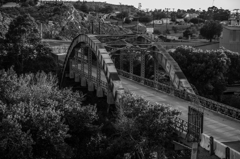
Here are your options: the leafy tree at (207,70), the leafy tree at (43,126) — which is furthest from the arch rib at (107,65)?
the leafy tree at (207,70)

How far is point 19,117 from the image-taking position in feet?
91.9

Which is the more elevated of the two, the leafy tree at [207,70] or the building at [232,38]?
the building at [232,38]

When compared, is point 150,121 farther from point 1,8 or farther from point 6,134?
point 1,8

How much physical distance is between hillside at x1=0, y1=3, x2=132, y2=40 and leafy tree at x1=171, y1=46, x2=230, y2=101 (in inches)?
2195

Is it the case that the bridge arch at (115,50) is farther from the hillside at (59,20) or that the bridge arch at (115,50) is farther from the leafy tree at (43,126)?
the hillside at (59,20)

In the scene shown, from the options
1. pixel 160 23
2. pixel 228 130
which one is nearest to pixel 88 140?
pixel 228 130

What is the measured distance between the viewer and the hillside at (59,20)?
375ft

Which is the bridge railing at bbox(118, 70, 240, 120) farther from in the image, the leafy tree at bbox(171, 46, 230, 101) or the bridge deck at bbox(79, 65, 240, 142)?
the leafy tree at bbox(171, 46, 230, 101)

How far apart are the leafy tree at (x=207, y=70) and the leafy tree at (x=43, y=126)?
25463mm

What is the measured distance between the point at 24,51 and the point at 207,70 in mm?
23397

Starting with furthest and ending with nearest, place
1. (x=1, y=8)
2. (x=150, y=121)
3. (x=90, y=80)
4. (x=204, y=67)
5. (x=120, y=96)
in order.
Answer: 1. (x=1, y=8)
2. (x=204, y=67)
3. (x=90, y=80)
4. (x=120, y=96)
5. (x=150, y=121)

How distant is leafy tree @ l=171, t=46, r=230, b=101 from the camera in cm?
5528

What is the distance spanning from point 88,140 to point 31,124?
4.20 metres

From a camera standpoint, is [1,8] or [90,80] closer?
[90,80]
